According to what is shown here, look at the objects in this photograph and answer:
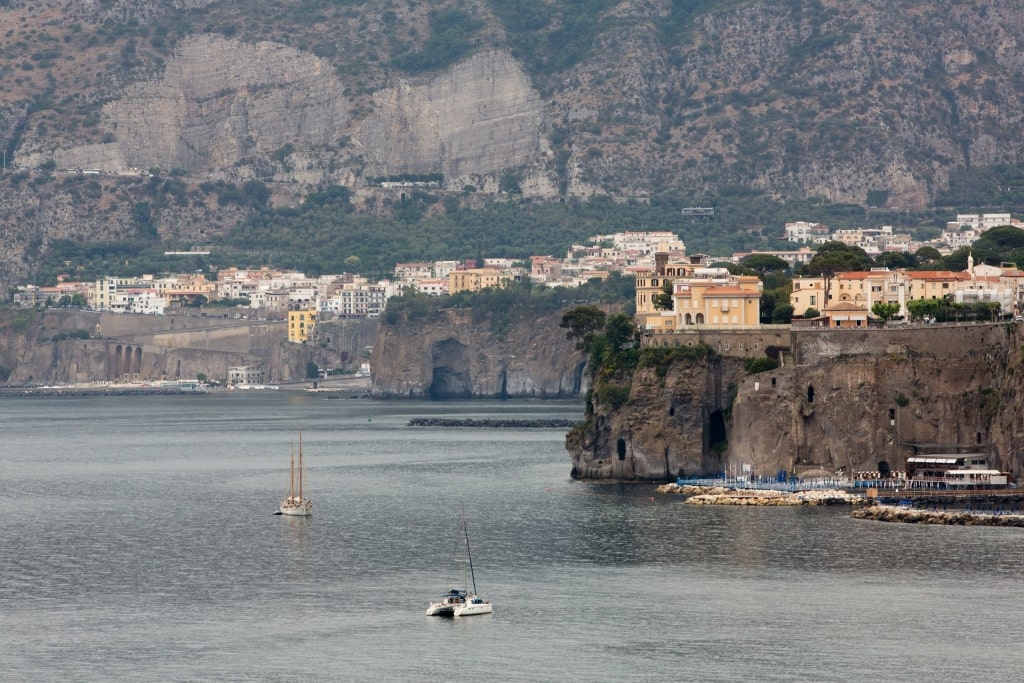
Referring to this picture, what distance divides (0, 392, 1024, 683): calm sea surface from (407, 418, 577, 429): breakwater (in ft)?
104

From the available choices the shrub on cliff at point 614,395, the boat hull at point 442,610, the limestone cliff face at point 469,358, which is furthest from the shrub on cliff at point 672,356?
the limestone cliff face at point 469,358

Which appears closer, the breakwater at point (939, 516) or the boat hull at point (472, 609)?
the boat hull at point (472, 609)

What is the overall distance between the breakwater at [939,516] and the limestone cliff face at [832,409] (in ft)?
11.8

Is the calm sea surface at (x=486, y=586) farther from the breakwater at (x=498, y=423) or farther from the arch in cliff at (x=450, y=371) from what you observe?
the arch in cliff at (x=450, y=371)

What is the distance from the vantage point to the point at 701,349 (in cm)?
9169

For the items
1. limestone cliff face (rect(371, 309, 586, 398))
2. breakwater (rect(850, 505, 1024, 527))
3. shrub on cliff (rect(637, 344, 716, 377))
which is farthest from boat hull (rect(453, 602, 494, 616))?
limestone cliff face (rect(371, 309, 586, 398))

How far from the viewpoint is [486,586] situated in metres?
67.1

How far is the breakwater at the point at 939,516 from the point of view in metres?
76.1

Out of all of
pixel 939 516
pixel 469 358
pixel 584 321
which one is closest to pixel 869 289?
pixel 584 321

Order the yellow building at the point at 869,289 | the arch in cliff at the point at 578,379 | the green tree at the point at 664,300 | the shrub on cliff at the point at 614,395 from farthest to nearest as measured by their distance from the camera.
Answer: the arch in cliff at the point at 578,379 → the green tree at the point at 664,300 → the yellow building at the point at 869,289 → the shrub on cliff at the point at 614,395

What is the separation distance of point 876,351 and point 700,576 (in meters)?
20.7

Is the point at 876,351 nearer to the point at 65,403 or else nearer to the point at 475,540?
the point at 475,540

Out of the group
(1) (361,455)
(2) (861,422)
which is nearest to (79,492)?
(1) (361,455)

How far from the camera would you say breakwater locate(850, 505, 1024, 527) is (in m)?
76.1
